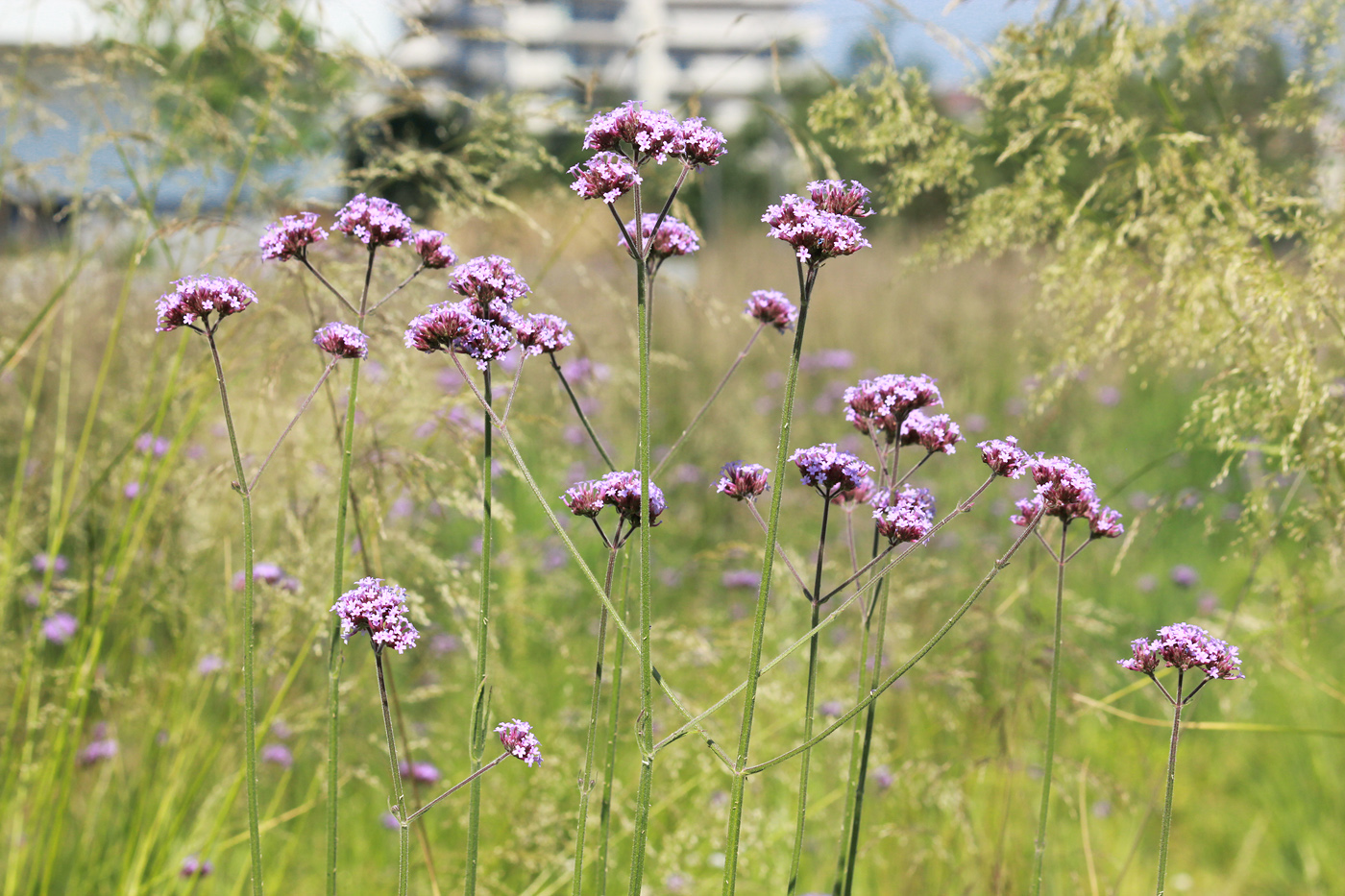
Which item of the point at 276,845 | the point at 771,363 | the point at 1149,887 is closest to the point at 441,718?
the point at 276,845

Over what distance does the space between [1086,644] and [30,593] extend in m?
3.54

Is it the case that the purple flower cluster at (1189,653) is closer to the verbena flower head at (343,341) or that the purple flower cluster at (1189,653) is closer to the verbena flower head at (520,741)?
the verbena flower head at (520,741)

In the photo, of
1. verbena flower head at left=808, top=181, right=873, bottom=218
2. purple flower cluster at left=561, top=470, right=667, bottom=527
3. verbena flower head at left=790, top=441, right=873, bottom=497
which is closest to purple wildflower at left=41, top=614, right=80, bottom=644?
purple flower cluster at left=561, top=470, right=667, bottom=527

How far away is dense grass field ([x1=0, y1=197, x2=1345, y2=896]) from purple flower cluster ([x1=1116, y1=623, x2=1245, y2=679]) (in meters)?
0.44

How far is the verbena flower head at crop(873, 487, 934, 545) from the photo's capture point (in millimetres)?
1206

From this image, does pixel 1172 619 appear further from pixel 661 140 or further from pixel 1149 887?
A: pixel 661 140

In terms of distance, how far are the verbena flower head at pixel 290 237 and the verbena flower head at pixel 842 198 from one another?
62 centimetres

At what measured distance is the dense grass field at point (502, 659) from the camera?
2.01 meters

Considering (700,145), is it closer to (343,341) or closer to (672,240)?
(672,240)

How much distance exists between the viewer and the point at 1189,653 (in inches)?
44.8

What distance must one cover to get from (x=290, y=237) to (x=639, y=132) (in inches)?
19.5

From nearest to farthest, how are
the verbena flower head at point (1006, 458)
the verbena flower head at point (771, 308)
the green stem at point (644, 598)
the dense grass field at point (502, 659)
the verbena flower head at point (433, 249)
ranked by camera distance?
1. the green stem at point (644, 598)
2. the verbena flower head at point (1006, 458)
3. the verbena flower head at point (433, 249)
4. the verbena flower head at point (771, 308)
5. the dense grass field at point (502, 659)

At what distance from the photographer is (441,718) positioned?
3.33 metres

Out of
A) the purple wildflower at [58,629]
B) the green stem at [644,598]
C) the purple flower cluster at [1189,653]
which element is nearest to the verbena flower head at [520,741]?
the green stem at [644,598]
